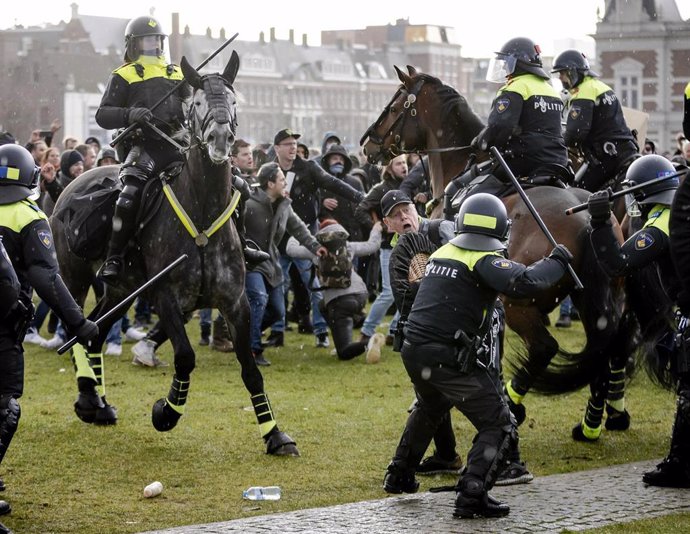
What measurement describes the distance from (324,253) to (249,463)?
16.9ft

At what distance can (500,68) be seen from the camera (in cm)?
1039

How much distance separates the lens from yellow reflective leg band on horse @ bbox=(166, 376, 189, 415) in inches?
371

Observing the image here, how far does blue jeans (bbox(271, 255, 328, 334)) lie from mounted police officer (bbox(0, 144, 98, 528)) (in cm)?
721

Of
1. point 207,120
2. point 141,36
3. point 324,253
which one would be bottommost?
point 324,253

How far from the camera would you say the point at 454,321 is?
7.45m

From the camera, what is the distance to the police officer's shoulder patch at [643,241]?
26.8 feet

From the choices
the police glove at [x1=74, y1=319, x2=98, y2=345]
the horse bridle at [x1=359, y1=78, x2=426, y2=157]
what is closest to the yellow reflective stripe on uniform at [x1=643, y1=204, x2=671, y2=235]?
the horse bridle at [x1=359, y1=78, x2=426, y2=157]

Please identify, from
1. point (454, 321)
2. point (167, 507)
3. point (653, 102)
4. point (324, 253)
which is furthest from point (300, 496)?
point (653, 102)

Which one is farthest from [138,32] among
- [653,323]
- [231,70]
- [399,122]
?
[653,323]

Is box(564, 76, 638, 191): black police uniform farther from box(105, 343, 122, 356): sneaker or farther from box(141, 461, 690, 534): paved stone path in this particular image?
box(105, 343, 122, 356): sneaker

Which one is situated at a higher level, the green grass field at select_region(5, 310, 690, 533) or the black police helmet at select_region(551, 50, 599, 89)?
the black police helmet at select_region(551, 50, 599, 89)

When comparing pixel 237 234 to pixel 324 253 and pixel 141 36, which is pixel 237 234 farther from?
pixel 324 253

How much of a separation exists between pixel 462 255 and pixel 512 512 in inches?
57.4

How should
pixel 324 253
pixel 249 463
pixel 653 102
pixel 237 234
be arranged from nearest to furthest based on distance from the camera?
pixel 249 463 → pixel 237 234 → pixel 324 253 → pixel 653 102
